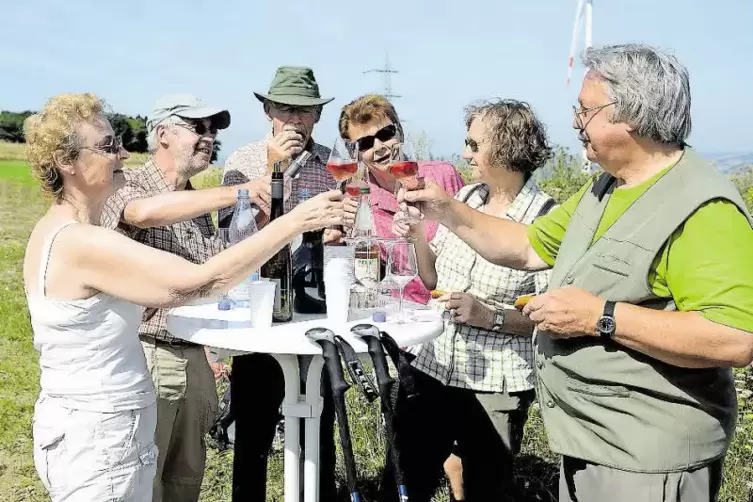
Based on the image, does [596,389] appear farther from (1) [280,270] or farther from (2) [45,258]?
(2) [45,258]

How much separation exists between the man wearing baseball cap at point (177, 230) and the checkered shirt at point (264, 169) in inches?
27.9

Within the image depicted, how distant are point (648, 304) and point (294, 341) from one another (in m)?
1.17

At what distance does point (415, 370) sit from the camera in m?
3.51

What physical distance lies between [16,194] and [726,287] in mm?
23318

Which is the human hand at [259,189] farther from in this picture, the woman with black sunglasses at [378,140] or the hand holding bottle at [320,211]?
the hand holding bottle at [320,211]

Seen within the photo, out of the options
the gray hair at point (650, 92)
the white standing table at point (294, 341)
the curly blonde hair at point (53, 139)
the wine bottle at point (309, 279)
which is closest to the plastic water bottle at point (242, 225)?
the white standing table at point (294, 341)

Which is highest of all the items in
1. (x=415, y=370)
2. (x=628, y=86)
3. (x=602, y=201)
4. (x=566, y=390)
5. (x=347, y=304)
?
(x=628, y=86)

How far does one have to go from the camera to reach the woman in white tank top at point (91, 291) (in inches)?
91.2

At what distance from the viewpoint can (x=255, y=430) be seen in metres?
4.02

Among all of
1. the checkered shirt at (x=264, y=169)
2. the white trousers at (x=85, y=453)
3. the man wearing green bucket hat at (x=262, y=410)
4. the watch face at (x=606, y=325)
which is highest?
the checkered shirt at (x=264, y=169)

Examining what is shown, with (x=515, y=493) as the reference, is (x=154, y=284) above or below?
above

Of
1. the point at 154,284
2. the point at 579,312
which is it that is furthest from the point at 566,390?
the point at 154,284

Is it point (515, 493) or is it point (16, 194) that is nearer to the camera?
point (515, 493)

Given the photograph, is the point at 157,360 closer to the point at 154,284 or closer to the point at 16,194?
the point at 154,284
